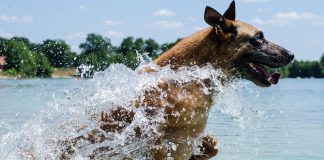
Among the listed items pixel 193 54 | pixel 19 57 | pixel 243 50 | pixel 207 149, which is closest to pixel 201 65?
pixel 193 54

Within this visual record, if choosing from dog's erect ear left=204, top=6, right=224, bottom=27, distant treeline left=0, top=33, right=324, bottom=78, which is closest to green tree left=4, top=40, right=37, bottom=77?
distant treeline left=0, top=33, right=324, bottom=78

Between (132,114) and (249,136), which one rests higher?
(132,114)

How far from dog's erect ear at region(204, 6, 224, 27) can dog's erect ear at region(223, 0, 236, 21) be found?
0.59ft

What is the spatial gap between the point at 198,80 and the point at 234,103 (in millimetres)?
1129

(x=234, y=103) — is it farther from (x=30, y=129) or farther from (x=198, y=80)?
(x=30, y=129)

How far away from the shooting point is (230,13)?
6.65 metres

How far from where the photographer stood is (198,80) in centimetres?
635

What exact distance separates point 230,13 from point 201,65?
0.72m

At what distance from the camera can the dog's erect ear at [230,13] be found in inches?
260

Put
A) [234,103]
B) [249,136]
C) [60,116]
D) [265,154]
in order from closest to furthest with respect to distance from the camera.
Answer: [60,116]
[234,103]
[265,154]
[249,136]

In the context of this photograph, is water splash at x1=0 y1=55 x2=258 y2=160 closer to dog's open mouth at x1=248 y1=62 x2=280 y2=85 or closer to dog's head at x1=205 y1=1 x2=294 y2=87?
dog's head at x1=205 y1=1 x2=294 y2=87

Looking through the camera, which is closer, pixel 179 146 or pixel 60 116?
pixel 179 146

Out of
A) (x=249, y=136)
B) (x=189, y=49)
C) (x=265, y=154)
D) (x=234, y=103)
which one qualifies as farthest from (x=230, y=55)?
(x=249, y=136)

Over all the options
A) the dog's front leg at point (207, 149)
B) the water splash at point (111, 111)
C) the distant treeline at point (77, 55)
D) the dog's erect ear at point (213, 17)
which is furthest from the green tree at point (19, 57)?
the dog's erect ear at point (213, 17)
